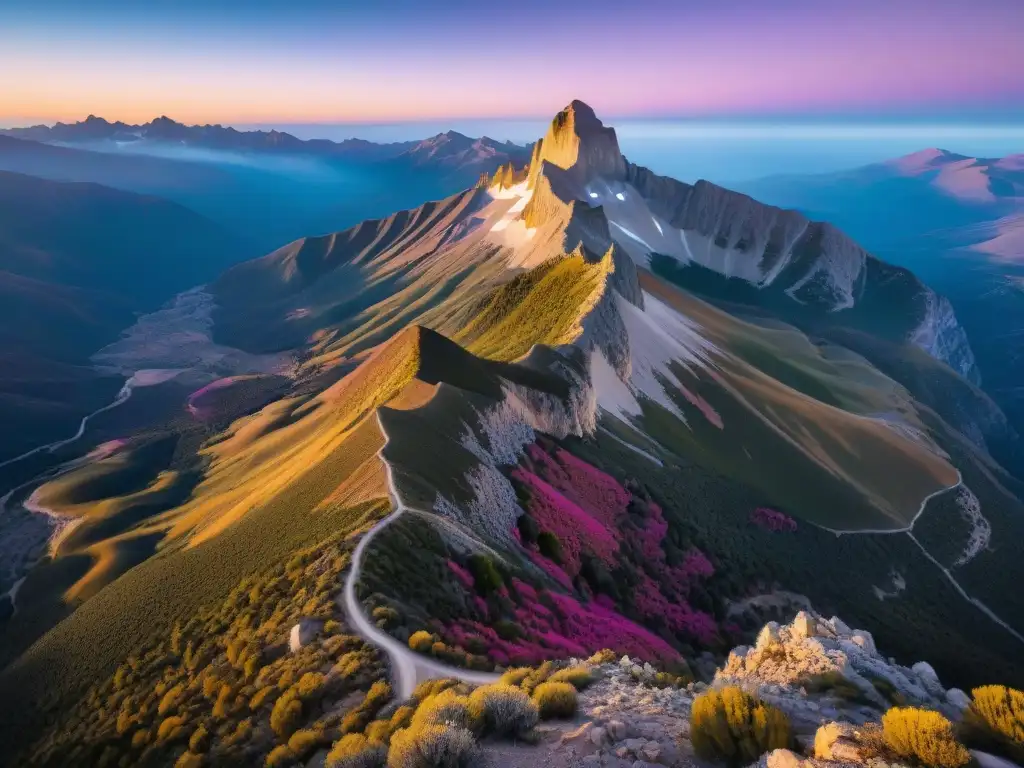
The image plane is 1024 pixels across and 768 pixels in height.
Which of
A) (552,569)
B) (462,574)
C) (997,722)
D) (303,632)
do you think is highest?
(997,722)

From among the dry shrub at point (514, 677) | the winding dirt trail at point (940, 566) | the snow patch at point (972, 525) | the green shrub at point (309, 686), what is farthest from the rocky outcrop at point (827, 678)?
the snow patch at point (972, 525)

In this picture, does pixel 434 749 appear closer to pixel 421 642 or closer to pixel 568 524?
pixel 421 642

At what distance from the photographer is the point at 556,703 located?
56.4 feet

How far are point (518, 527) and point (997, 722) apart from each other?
2925 centimetres

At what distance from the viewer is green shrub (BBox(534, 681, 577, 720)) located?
17188mm

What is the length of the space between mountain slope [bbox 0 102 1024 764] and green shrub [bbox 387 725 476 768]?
714 centimetres

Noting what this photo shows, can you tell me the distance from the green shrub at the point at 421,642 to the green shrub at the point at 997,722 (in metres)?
16.5

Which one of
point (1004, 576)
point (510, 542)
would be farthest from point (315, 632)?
point (1004, 576)

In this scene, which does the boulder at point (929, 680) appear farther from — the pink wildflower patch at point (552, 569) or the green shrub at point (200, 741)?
the green shrub at point (200, 741)

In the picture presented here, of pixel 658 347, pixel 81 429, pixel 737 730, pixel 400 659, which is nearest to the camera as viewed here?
pixel 737 730

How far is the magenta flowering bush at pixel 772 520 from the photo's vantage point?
68188mm

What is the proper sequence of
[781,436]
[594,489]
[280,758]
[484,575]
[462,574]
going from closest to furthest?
[280,758] < [462,574] < [484,575] < [594,489] < [781,436]

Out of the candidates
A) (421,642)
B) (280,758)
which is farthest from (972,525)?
(280,758)

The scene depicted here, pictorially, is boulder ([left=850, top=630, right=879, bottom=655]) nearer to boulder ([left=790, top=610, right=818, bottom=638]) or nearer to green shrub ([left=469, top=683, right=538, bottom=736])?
boulder ([left=790, top=610, right=818, bottom=638])
